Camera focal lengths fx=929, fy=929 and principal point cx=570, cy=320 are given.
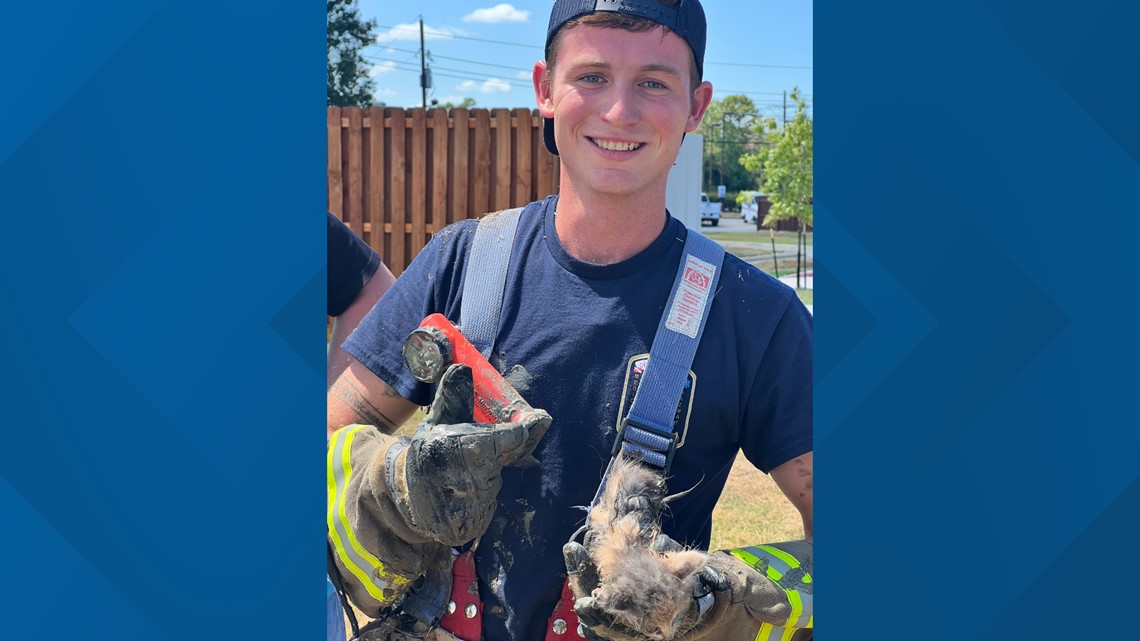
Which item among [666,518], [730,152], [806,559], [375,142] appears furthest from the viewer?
[730,152]

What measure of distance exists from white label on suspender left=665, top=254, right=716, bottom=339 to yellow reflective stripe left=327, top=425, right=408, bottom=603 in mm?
706

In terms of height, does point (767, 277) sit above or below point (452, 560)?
above

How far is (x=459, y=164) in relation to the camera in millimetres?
9594

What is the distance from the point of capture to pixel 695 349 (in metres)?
1.93

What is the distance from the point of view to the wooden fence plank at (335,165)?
10.0 meters

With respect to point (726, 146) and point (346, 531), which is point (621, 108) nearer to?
point (346, 531)

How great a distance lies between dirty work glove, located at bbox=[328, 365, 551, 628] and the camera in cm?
173

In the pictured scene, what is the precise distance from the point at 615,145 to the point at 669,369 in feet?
1.59

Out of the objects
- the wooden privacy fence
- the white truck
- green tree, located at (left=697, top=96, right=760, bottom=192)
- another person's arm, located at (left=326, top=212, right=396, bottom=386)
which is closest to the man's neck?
another person's arm, located at (left=326, top=212, right=396, bottom=386)

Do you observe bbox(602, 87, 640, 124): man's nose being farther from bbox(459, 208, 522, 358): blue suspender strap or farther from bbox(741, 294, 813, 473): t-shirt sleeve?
bbox(741, 294, 813, 473): t-shirt sleeve

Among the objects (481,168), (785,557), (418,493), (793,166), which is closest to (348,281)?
(418,493)

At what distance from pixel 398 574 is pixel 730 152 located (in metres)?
49.9

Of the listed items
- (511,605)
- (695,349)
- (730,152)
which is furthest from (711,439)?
(730,152)

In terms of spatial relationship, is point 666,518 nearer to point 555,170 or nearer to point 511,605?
point 511,605
